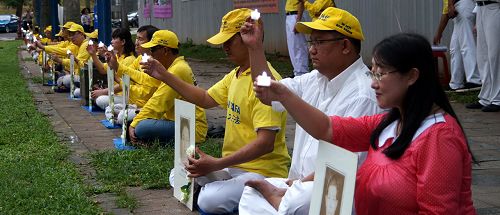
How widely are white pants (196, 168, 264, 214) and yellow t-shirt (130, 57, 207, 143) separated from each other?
7.63 ft

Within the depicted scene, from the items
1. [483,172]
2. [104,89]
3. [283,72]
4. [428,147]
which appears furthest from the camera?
[283,72]

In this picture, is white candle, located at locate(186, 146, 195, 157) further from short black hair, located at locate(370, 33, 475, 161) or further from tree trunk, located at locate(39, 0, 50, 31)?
tree trunk, located at locate(39, 0, 50, 31)

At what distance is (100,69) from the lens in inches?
451

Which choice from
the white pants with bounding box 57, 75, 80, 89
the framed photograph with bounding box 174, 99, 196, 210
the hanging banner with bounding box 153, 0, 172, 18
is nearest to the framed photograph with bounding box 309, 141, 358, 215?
the framed photograph with bounding box 174, 99, 196, 210

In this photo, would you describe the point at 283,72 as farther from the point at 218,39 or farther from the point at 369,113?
the point at 369,113

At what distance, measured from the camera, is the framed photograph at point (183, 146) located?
593cm

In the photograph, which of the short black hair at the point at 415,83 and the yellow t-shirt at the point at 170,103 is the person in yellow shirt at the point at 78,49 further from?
the short black hair at the point at 415,83

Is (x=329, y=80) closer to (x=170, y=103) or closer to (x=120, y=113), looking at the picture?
(x=170, y=103)

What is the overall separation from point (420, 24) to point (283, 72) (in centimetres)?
339

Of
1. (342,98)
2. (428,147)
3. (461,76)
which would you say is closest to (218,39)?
(342,98)

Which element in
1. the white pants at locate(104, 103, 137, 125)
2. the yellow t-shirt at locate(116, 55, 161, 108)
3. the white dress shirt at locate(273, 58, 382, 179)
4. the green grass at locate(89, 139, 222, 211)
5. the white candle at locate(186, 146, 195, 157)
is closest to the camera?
the white dress shirt at locate(273, 58, 382, 179)

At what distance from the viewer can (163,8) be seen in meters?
31.7

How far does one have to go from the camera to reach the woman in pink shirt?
11.0 ft

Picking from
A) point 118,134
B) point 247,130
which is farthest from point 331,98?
point 118,134
